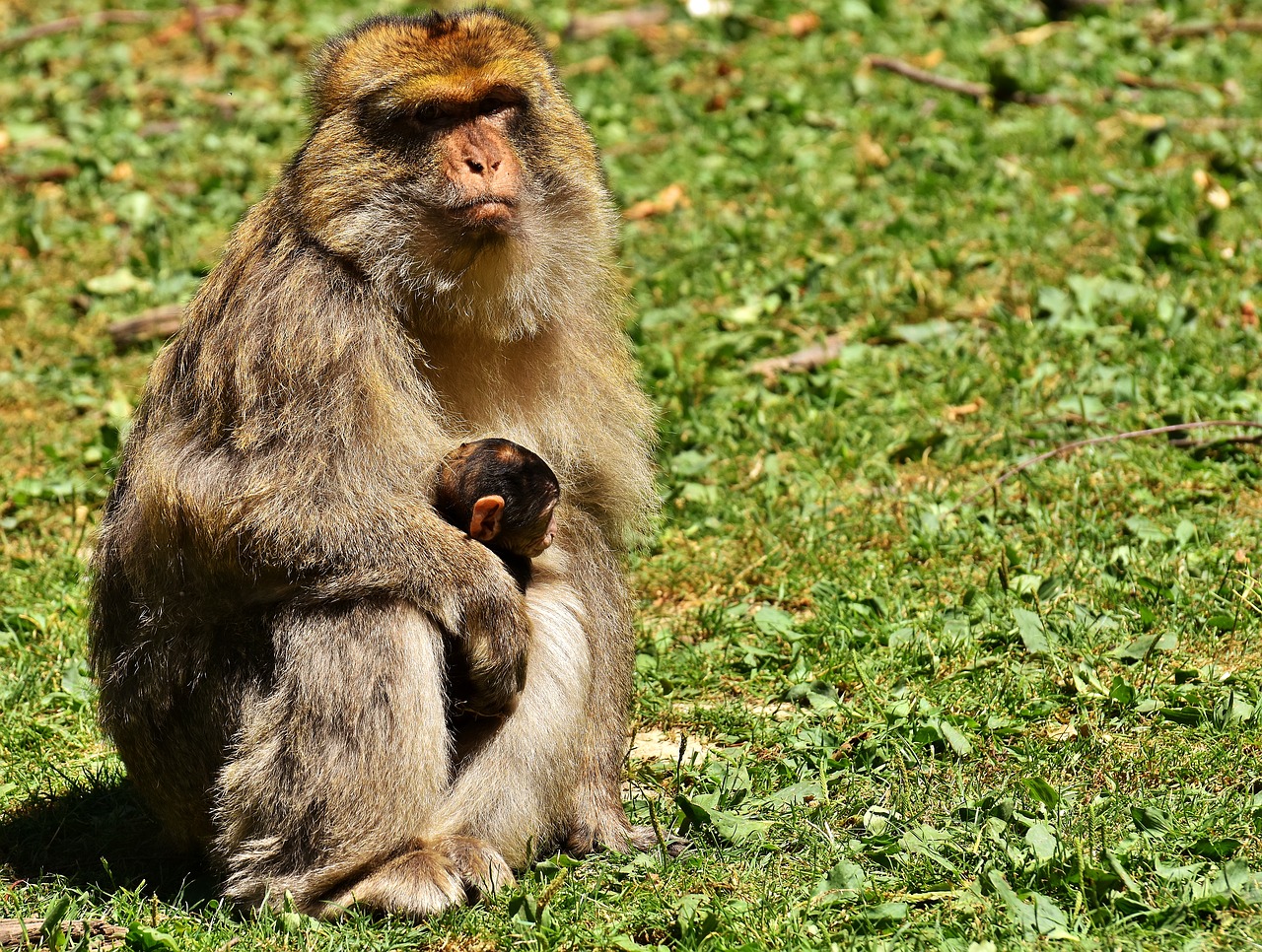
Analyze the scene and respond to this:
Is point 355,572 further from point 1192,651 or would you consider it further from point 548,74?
point 1192,651

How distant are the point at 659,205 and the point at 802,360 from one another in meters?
1.88

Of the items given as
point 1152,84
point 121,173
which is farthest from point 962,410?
point 121,173

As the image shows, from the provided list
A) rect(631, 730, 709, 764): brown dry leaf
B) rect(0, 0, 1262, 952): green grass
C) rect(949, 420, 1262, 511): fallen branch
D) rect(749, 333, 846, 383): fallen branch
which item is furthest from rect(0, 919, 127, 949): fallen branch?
rect(749, 333, 846, 383): fallen branch

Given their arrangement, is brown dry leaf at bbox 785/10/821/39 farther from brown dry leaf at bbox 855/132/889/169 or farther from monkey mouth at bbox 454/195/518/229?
monkey mouth at bbox 454/195/518/229

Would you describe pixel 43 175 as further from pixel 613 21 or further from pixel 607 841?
pixel 607 841

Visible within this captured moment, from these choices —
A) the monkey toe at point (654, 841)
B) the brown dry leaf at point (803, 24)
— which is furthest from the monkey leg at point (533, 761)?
the brown dry leaf at point (803, 24)

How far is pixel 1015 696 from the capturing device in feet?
15.2

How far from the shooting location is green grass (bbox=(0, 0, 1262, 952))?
3869mm

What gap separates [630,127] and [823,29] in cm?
165

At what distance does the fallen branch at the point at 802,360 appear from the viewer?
6812 millimetres

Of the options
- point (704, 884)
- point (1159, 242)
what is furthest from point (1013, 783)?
point (1159, 242)

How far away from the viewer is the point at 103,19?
35.2ft

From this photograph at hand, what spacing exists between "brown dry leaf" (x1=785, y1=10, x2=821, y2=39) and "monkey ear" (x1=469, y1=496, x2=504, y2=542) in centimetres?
684

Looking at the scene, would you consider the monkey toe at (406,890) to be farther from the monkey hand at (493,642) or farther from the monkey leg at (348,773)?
the monkey hand at (493,642)
